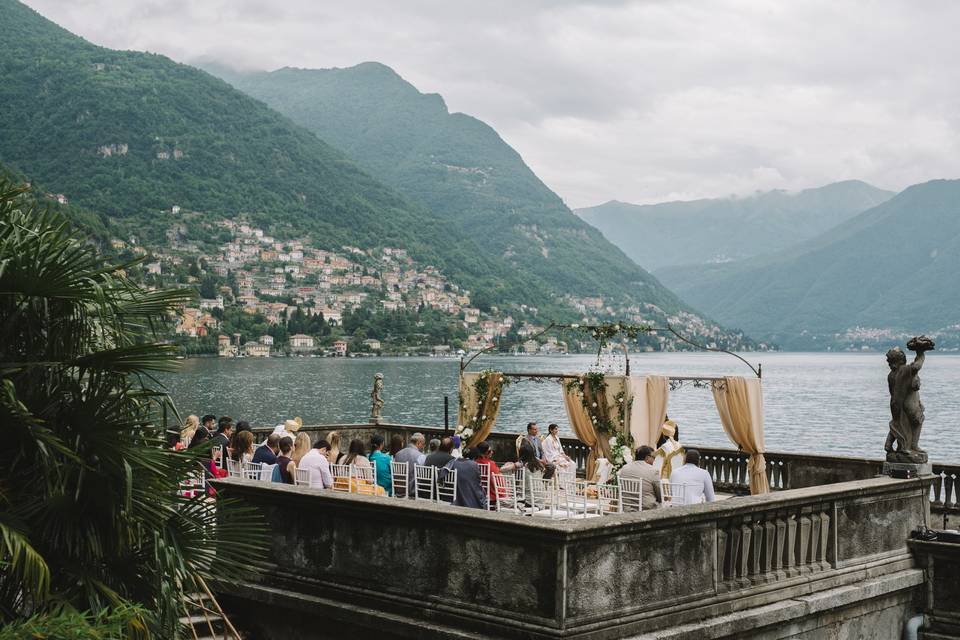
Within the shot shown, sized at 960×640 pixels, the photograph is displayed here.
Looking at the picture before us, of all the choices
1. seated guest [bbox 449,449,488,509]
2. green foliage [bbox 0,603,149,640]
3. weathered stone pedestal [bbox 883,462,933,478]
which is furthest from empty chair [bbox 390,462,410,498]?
green foliage [bbox 0,603,149,640]

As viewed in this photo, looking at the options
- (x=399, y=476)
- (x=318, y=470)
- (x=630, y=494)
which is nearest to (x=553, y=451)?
(x=399, y=476)

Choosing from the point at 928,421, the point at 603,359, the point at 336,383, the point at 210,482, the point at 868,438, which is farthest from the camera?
the point at 336,383

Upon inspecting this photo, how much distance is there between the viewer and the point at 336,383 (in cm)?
11044

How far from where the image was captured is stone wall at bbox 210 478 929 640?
7.58 meters

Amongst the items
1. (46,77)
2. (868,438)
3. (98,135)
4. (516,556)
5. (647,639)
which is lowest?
(868,438)

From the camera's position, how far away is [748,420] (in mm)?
15086

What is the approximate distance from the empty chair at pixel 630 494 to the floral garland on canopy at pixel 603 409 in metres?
3.27

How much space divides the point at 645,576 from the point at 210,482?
424 cm

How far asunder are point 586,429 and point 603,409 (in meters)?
0.57

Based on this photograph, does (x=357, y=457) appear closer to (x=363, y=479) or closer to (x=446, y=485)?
(x=363, y=479)

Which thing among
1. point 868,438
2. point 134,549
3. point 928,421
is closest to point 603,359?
point 134,549

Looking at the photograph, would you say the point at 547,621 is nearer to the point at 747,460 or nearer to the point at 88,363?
the point at 88,363

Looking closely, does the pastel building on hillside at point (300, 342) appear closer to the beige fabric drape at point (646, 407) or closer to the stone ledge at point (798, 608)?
the beige fabric drape at point (646, 407)

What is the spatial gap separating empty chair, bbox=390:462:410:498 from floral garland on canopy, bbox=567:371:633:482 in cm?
328
